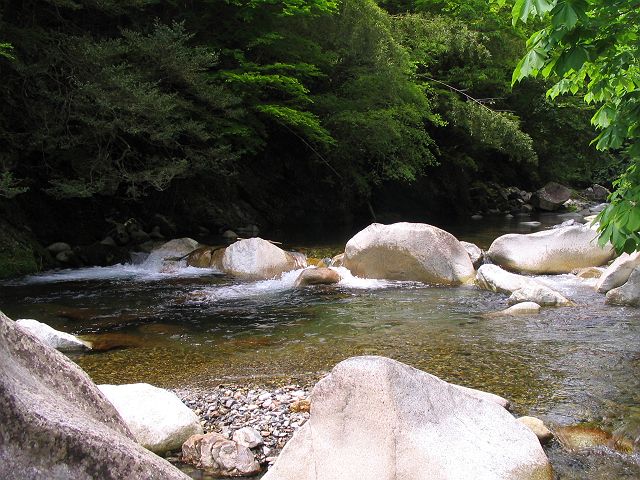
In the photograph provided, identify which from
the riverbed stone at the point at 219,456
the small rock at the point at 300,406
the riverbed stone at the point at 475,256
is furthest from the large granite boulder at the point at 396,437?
the riverbed stone at the point at 475,256

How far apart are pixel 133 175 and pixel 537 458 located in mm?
10361

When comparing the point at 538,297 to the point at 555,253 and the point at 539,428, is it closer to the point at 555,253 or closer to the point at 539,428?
the point at 555,253

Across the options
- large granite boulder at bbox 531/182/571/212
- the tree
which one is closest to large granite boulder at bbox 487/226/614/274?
the tree

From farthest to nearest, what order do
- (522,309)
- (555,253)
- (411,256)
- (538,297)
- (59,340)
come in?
1. (555,253)
2. (411,256)
3. (538,297)
4. (522,309)
5. (59,340)

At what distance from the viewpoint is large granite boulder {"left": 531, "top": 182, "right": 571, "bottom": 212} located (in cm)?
2673

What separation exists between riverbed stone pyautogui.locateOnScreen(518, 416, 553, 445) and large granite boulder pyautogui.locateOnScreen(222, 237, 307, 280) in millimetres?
7458

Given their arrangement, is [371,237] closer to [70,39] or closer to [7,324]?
[70,39]

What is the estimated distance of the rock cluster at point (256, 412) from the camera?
15.1 feet

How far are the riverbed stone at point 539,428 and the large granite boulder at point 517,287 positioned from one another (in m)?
4.44

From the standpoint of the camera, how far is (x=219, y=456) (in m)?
4.34

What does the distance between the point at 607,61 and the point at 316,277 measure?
7.72 metres

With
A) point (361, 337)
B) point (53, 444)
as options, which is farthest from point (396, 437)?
point (361, 337)

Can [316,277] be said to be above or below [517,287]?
above

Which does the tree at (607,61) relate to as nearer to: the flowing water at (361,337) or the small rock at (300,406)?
the flowing water at (361,337)
